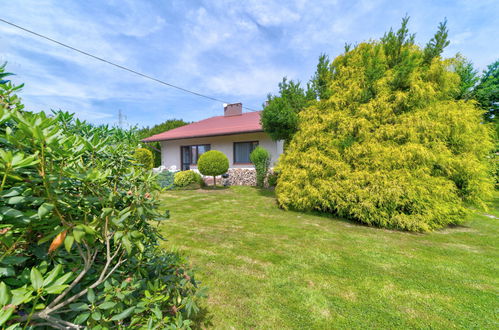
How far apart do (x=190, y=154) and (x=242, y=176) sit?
18.9 feet

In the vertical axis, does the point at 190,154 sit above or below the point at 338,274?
above

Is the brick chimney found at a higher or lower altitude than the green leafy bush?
higher

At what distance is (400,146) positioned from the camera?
572cm

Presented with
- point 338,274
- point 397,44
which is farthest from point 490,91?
point 338,274

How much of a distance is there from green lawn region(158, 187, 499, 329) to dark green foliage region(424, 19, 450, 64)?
5.17 meters

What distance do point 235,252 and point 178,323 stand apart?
2.63 meters

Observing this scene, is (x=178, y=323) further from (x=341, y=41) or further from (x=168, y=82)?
(x=168, y=82)

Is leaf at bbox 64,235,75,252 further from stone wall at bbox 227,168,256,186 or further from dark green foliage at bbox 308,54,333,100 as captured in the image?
stone wall at bbox 227,168,256,186

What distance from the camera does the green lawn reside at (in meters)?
2.30

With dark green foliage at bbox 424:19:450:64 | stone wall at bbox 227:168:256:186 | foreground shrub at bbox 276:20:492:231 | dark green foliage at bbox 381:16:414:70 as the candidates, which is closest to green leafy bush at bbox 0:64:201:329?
foreground shrub at bbox 276:20:492:231

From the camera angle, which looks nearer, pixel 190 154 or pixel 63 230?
pixel 63 230

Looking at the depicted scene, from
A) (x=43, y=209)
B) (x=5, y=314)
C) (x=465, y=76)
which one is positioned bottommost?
(x=5, y=314)

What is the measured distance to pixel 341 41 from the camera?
23.0ft

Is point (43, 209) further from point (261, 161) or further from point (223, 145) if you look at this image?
point (223, 145)
